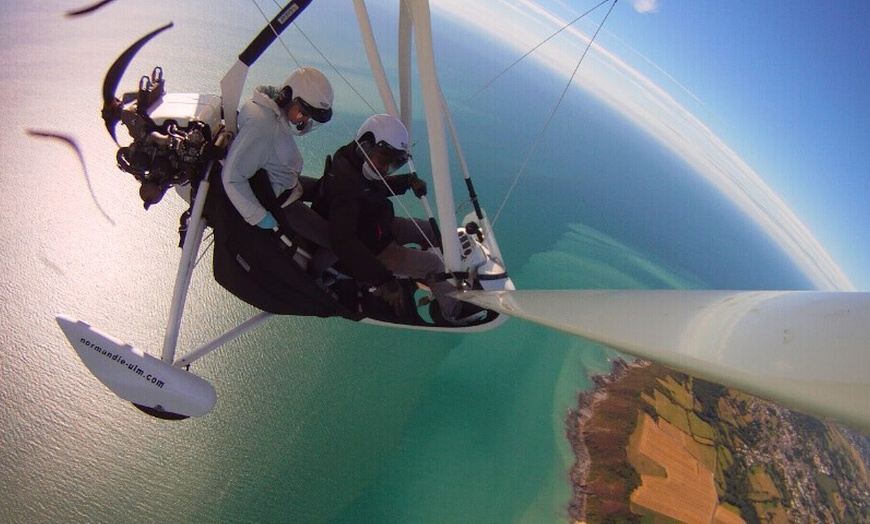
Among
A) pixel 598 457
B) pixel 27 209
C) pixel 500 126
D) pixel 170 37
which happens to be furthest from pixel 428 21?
pixel 500 126

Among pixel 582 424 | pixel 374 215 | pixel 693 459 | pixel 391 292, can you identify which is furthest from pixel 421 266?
pixel 693 459

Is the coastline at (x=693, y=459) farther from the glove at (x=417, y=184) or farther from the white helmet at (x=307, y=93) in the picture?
the white helmet at (x=307, y=93)

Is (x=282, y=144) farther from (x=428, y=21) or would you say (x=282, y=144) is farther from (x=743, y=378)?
(x=743, y=378)

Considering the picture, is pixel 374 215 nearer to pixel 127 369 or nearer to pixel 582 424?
pixel 127 369

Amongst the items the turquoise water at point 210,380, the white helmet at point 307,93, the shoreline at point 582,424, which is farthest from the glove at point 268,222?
the shoreline at point 582,424

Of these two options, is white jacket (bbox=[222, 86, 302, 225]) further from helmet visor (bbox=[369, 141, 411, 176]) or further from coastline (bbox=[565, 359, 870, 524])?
coastline (bbox=[565, 359, 870, 524])

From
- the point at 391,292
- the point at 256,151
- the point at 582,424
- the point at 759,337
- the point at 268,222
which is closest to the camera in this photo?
the point at 759,337

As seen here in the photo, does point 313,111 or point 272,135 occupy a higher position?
point 313,111
